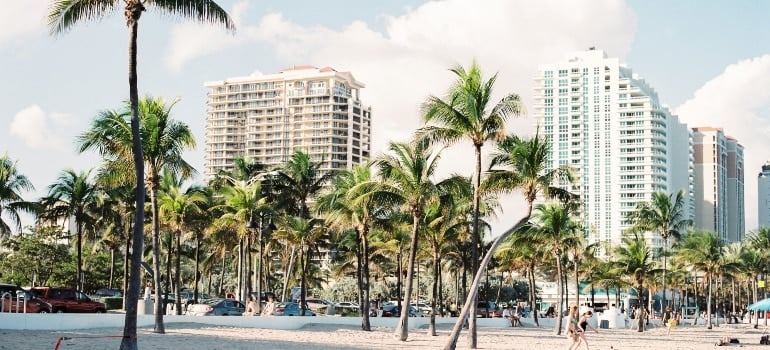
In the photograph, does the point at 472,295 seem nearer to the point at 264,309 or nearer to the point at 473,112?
the point at 473,112

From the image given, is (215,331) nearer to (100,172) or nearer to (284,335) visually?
(284,335)

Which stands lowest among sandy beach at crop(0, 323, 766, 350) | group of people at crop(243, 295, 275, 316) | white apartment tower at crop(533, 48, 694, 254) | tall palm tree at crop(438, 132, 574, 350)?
sandy beach at crop(0, 323, 766, 350)

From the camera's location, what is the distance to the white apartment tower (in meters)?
172

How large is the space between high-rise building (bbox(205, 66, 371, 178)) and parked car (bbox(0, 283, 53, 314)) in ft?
416

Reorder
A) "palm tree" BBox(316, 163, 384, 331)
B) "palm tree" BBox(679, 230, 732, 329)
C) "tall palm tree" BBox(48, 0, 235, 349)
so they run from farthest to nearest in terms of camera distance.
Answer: "palm tree" BBox(679, 230, 732, 329)
"palm tree" BBox(316, 163, 384, 331)
"tall palm tree" BBox(48, 0, 235, 349)

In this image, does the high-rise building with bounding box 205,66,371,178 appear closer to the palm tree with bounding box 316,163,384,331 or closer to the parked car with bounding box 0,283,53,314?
the palm tree with bounding box 316,163,384,331

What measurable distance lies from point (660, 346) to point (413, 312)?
1931 cm

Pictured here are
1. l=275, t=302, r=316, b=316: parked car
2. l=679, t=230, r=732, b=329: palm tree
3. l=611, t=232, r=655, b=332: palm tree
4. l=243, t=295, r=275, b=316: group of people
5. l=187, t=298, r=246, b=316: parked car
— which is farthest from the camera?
l=679, t=230, r=732, b=329: palm tree

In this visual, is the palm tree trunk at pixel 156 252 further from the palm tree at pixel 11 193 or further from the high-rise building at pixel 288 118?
the high-rise building at pixel 288 118

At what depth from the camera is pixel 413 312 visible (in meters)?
57.2

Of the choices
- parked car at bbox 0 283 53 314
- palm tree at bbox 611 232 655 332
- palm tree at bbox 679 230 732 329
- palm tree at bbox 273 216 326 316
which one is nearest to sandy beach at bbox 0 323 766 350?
parked car at bbox 0 283 53 314

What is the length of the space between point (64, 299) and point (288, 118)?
13518cm

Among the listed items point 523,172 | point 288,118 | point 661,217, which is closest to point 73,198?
point 523,172

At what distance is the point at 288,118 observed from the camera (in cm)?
17475
